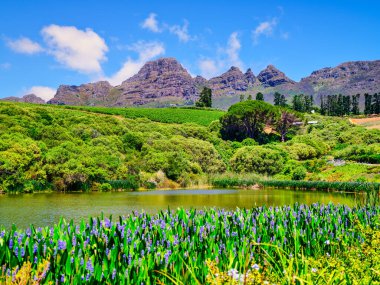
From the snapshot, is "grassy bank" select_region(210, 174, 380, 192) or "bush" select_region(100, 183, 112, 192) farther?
"bush" select_region(100, 183, 112, 192)

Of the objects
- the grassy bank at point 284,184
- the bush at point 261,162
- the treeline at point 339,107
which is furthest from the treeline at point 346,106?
the grassy bank at point 284,184

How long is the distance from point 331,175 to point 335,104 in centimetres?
6926

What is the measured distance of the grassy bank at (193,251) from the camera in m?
3.46

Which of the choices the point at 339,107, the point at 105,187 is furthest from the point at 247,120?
the point at 105,187

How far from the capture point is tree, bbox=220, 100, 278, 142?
77562 millimetres

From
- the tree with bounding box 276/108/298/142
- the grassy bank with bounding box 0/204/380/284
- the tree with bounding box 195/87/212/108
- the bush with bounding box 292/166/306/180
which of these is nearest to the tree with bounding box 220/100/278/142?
the tree with bounding box 276/108/298/142

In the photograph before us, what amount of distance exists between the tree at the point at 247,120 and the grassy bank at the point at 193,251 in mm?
69349

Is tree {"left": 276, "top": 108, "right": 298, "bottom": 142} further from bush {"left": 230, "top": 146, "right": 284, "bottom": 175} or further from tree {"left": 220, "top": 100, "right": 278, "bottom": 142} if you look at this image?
bush {"left": 230, "top": 146, "right": 284, "bottom": 175}

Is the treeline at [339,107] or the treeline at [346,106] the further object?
the treeline at [339,107]

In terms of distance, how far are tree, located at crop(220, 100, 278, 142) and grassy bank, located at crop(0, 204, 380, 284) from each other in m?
69.3

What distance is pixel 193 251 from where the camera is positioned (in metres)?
4.93

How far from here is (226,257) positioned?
186 inches

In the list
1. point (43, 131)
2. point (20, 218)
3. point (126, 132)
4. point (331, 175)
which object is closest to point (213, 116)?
point (126, 132)

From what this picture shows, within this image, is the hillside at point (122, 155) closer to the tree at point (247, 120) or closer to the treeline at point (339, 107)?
the tree at point (247, 120)
